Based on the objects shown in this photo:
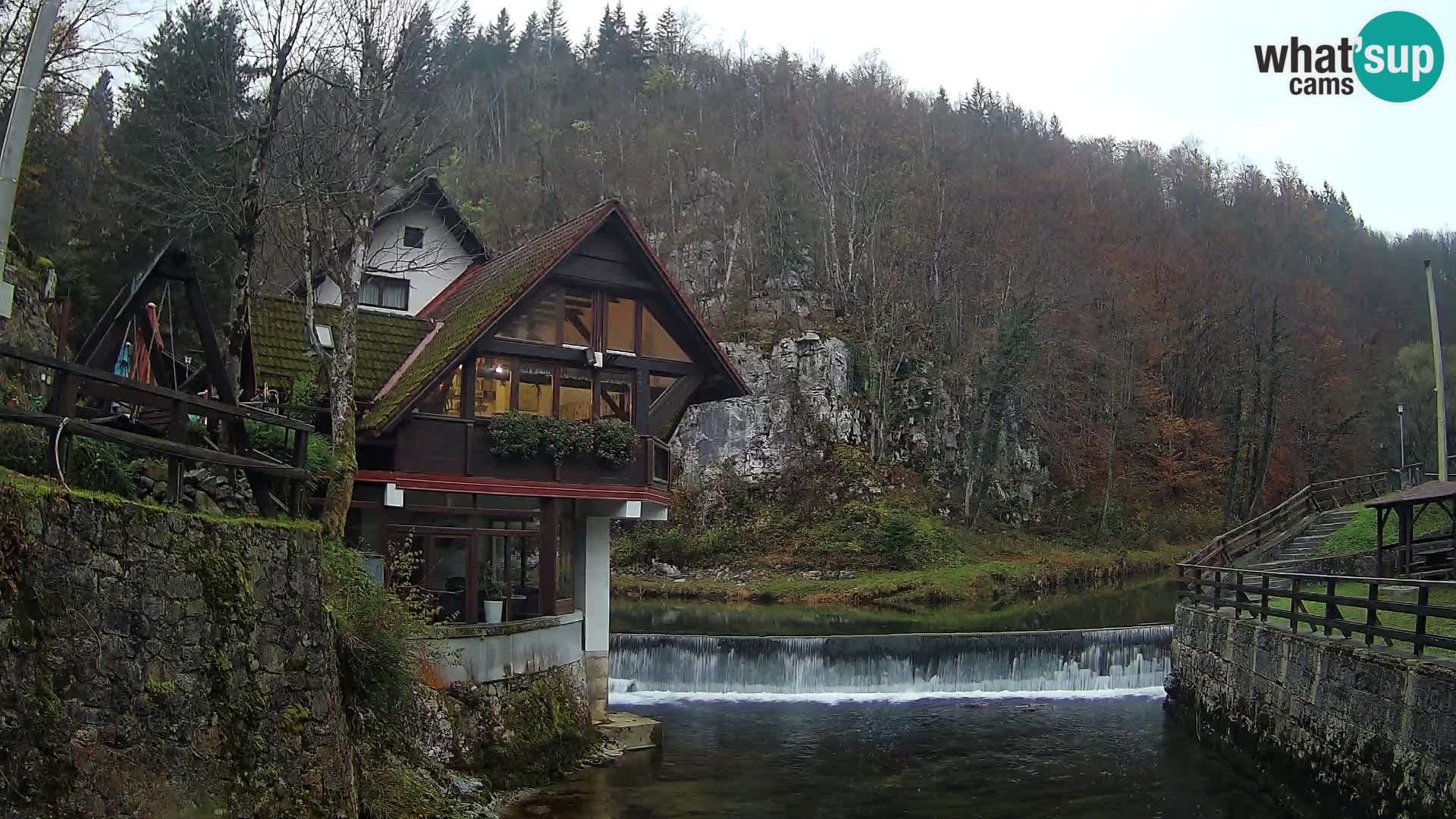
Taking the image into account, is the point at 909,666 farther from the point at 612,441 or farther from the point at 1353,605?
the point at 1353,605

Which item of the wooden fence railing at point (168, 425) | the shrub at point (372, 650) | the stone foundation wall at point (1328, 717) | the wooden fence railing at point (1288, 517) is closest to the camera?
the wooden fence railing at point (168, 425)

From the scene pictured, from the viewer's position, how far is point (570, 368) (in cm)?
2002

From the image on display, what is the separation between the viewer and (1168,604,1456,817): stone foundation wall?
12.6 meters

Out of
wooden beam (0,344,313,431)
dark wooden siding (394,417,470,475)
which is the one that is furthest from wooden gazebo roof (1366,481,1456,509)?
wooden beam (0,344,313,431)

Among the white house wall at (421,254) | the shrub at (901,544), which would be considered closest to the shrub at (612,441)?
the white house wall at (421,254)

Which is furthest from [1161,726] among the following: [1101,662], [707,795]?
[707,795]

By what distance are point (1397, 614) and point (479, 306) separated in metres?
19.1

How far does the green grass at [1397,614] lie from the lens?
1703 centimetres

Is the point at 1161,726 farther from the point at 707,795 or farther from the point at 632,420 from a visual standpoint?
the point at 632,420

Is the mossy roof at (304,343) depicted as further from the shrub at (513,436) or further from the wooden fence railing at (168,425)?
the wooden fence railing at (168,425)

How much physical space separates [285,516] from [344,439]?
186 inches

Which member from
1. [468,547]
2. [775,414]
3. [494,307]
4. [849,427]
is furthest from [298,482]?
[849,427]

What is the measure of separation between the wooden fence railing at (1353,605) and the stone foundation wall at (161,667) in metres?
12.4

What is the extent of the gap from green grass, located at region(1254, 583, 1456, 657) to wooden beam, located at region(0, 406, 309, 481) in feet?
47.6
